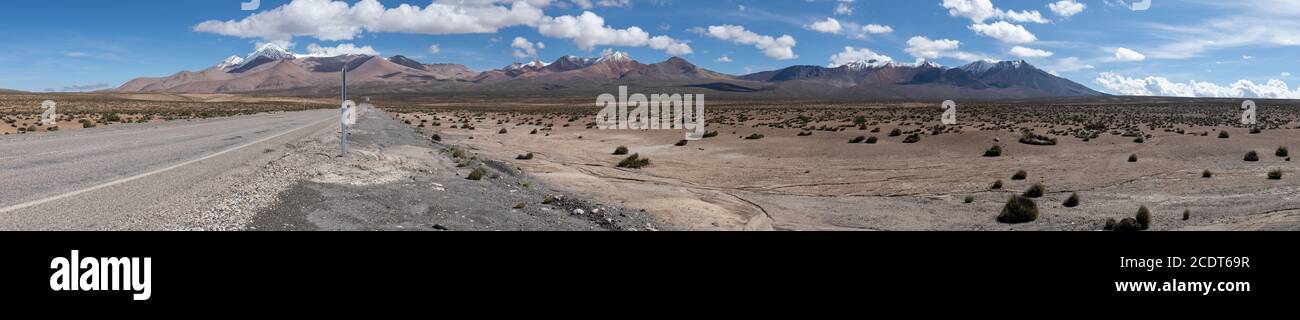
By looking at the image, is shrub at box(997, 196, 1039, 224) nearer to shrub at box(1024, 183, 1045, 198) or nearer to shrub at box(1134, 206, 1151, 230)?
shrub at box(1134, 206, 1151, 230)

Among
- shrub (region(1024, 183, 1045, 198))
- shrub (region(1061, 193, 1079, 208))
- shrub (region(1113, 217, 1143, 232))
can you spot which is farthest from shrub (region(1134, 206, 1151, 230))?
shrub (region(1024, 183, 1045, 198))

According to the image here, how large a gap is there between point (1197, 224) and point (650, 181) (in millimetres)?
12101

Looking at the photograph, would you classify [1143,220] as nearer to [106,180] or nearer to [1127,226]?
[1127,226]

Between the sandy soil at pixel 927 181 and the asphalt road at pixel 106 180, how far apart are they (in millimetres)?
7336

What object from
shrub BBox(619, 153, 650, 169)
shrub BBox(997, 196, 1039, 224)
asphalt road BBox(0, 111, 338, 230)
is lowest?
shrub BBox(997, 196, 1039, 224)

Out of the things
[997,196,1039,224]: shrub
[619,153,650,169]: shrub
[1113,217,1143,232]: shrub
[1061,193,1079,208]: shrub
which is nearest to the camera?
[1113,217,1143,232]: shrub

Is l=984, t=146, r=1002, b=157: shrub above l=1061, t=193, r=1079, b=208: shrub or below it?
above

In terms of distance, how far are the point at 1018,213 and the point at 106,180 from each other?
15.0 meters

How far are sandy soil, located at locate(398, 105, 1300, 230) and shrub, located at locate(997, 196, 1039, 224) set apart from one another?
0.70 ft

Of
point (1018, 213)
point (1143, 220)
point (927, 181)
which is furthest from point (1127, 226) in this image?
point (927, 181)

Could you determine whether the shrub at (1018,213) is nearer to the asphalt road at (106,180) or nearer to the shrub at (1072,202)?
the shrub at (1072,202)

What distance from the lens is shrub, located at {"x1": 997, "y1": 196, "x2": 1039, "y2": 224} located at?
1248 centimetres
